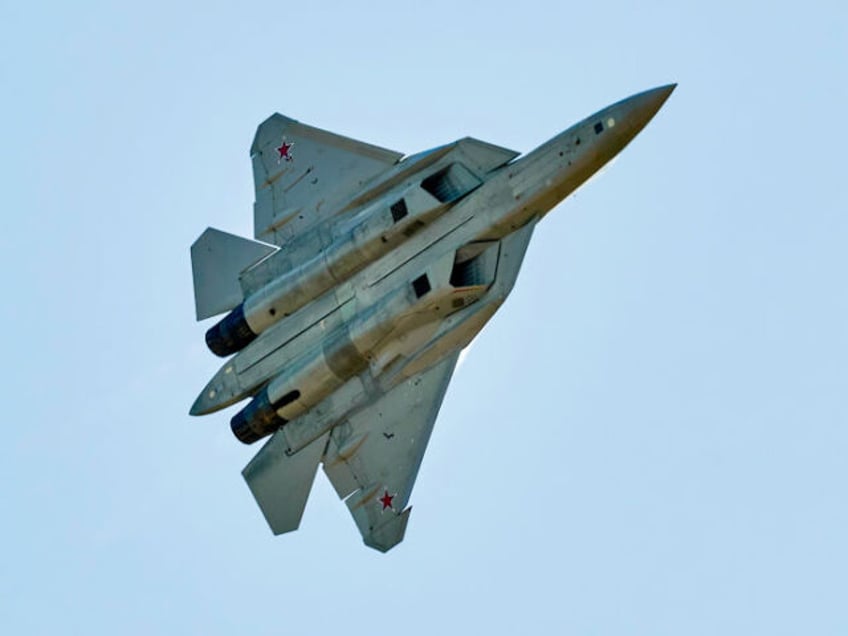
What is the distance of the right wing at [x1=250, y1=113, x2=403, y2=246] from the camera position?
130 ft

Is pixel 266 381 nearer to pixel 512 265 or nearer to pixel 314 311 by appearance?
pixel 314 311

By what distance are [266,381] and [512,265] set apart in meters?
6.96

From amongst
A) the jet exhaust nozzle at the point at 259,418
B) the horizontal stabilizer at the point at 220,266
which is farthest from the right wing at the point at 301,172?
the jet exhaust nozzle at the point at 259,418

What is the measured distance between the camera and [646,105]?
36.0 meters

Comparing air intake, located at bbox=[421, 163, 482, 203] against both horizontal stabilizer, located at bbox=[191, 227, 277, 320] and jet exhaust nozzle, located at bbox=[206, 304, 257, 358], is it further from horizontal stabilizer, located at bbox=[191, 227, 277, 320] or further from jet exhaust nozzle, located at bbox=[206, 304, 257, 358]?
jet exhaust nozzle, located at bbox=[206, 304, 257, 358]

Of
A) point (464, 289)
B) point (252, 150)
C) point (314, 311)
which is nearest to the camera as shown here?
point (464, 289)

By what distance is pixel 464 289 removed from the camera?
36.1 meters

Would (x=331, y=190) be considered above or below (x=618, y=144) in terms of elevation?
above

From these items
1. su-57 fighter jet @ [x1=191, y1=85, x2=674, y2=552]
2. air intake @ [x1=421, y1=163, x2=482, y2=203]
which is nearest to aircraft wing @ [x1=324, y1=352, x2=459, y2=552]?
su-57 fighter jet @ [x1=191, y1=85, x2=674, y2=552]

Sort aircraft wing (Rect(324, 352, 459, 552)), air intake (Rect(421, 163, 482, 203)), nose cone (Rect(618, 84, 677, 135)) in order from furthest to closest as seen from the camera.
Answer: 1. air intake (Rect(421, 163, 482, 203))
2. aircraft wing (Rect(324, 352, 459, 552))
3. nose cone (Rect(618, 84, 677, 135))

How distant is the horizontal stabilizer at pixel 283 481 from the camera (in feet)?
126

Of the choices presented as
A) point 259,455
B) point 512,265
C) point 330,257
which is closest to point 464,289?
point 512,265

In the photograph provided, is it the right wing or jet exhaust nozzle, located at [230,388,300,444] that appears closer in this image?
jet exhaust nozzle, located at [230,388,300,444]

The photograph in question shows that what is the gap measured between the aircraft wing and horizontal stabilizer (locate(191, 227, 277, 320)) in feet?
16.7
